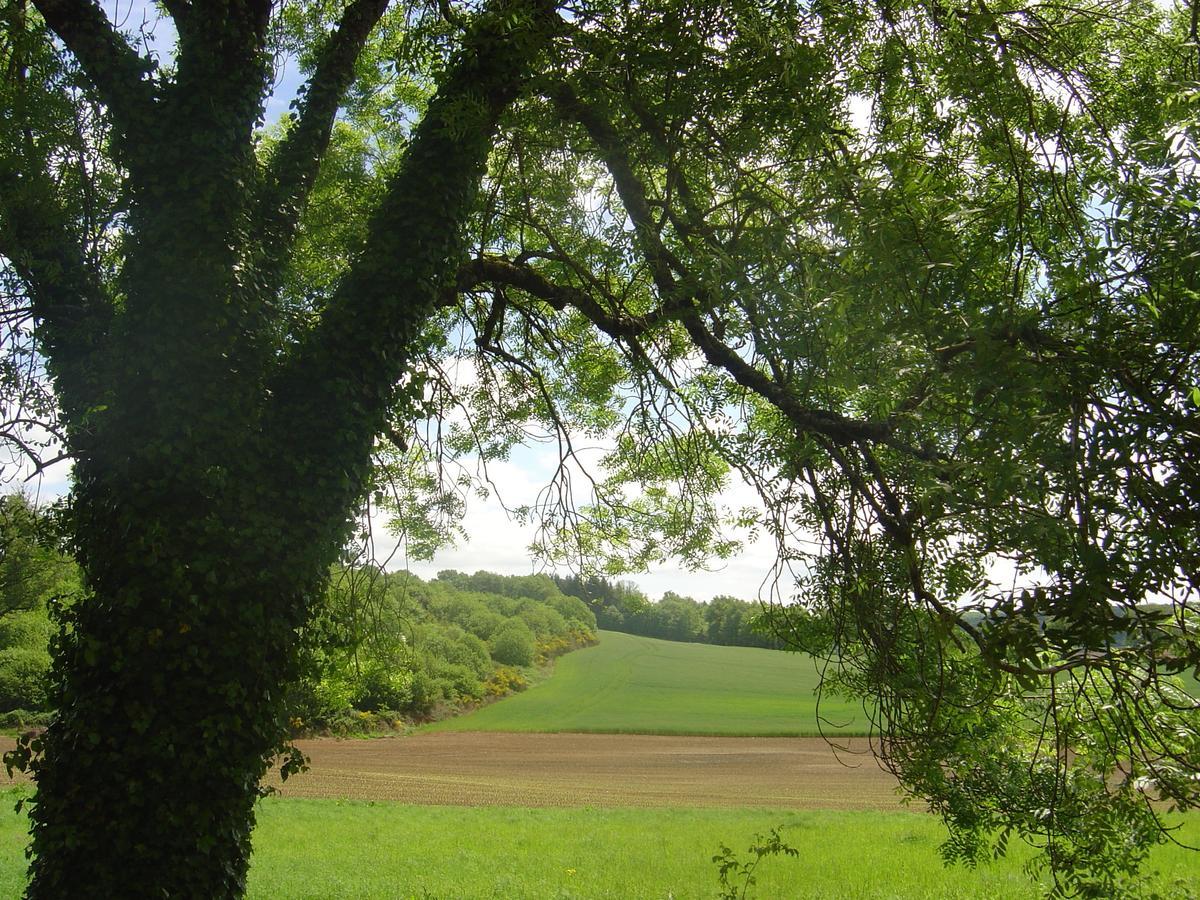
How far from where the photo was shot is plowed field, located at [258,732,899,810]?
807 inches

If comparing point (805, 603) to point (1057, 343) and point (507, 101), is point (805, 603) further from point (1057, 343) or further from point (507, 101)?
point (507, 101)

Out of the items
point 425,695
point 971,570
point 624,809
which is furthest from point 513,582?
point 971,570

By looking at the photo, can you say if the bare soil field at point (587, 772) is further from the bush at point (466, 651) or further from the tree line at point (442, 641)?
the bush at point (466, 651)

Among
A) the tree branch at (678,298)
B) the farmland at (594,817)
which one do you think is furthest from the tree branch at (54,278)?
the farmland at (594,817)

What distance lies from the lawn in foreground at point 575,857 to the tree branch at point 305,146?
7.78 metres

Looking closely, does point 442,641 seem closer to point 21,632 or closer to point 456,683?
point 456,683

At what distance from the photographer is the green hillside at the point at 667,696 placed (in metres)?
34.4

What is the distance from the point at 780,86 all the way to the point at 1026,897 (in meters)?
10.5

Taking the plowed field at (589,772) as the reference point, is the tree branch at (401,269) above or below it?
above

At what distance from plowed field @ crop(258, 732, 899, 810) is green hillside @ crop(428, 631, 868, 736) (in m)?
2.07

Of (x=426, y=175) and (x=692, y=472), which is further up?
(x=426, y=175)

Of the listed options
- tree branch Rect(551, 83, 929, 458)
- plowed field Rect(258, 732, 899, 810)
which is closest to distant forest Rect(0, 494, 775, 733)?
plowed field Rect(258, 732, 899, 810)

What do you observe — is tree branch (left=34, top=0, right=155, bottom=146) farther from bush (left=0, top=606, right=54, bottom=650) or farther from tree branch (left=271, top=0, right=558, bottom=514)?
bush (left=0, top=606, right=54, bottom=650)

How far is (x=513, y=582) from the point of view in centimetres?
4003
